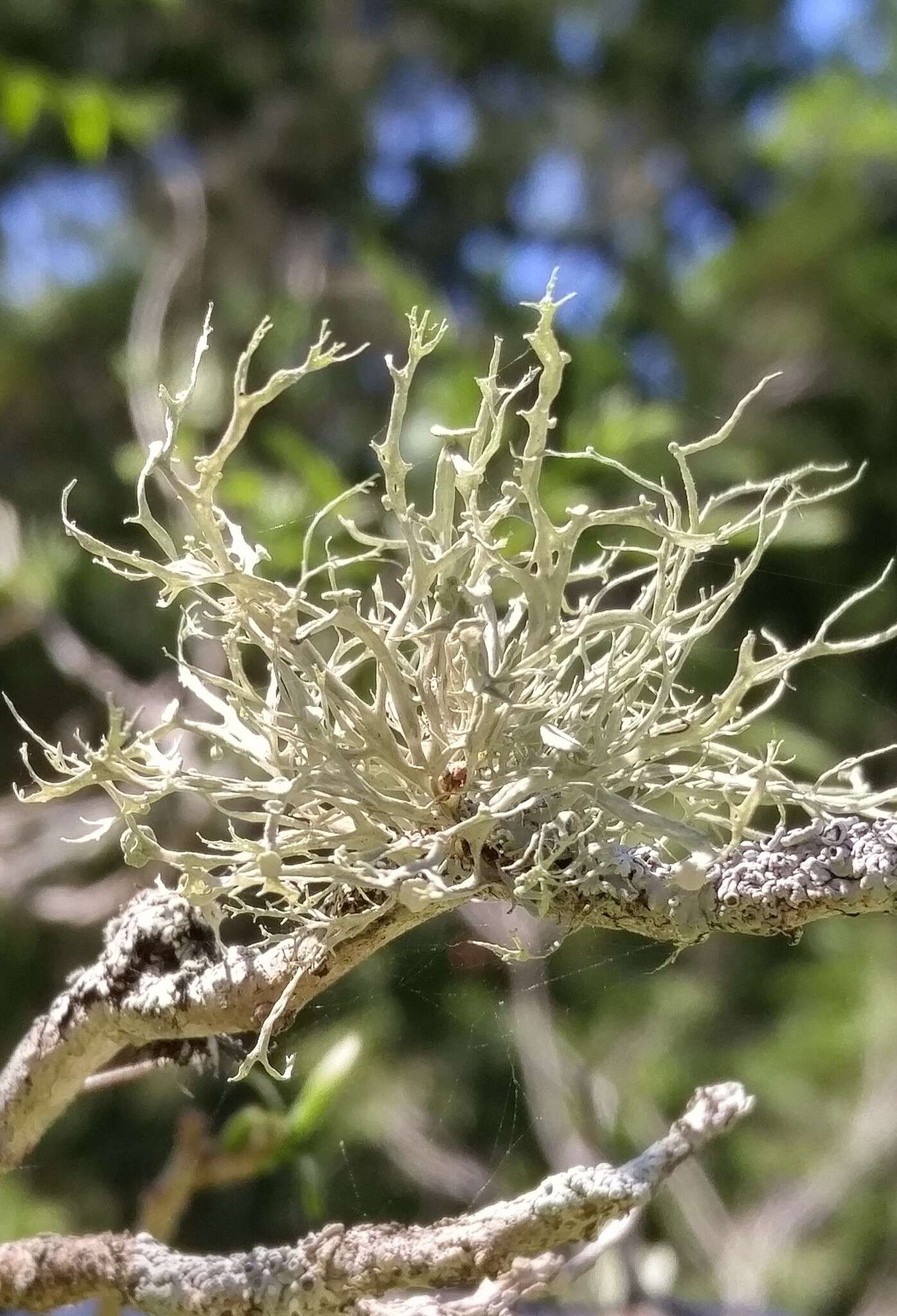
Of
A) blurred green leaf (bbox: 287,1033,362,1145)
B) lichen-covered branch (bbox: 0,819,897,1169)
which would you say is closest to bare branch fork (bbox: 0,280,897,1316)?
lichen-covered branch (bbox: 0,819,897,1169)

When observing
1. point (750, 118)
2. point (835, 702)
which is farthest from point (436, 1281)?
point (750, 118)

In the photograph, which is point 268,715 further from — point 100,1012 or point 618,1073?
point 618,1073

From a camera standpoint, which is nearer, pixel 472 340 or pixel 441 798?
pixel 441 798

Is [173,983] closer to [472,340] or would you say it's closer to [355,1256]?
[355,1256]

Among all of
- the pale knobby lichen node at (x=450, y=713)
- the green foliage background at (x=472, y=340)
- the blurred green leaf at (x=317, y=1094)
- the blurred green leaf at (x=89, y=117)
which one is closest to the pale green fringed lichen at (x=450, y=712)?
the pale knobby lichen node at (x=450, y=713)

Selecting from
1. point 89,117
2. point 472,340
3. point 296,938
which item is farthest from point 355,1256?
point 472,340

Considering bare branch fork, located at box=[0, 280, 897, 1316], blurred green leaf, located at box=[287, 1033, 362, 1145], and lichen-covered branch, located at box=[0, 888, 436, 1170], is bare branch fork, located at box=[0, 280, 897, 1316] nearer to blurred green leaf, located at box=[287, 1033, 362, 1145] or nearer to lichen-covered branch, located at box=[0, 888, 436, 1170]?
lichen-covered branch, located at box=[0, 888, 436, 1170]

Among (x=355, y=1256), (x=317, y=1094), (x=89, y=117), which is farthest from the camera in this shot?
(x=89, y=117)
